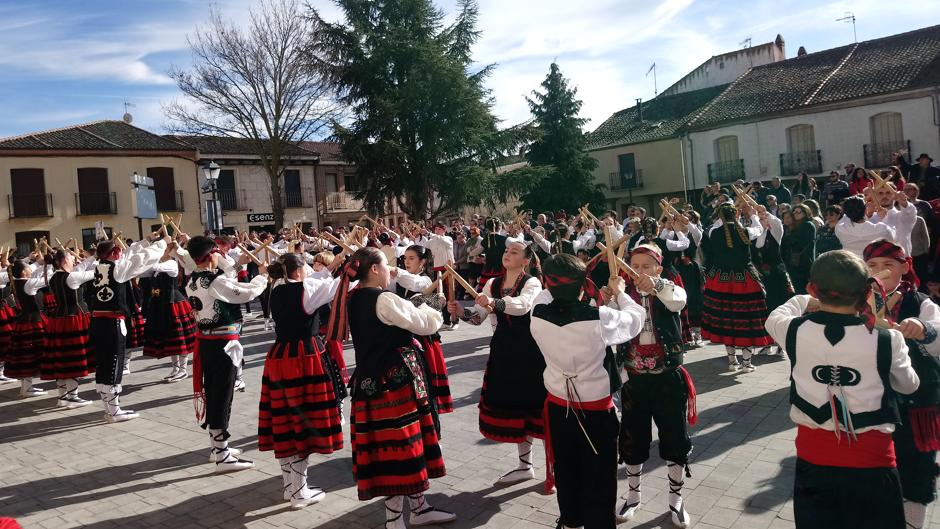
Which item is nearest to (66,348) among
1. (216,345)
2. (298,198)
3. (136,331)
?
(136,331)

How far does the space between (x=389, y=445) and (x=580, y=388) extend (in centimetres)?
123

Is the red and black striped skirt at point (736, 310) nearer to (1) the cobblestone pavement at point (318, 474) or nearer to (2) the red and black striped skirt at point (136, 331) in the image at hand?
(1) the cobblestone pavement at point (318, 474)

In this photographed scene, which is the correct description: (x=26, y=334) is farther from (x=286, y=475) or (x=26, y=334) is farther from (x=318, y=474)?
(x=286, y=475)

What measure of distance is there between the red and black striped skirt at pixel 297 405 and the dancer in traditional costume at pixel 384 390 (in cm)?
87

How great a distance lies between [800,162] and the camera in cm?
2867

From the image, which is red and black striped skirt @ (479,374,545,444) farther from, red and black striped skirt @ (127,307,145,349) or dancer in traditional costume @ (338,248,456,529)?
red and black striped skirt @ (127,307,145,349)

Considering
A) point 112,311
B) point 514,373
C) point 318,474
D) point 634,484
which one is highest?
point 112,311

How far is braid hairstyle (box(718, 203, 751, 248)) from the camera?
7.70m

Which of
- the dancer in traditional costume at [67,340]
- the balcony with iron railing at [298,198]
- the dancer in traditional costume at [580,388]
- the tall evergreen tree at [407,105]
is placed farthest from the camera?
the balcony with iron railing at [298,198]

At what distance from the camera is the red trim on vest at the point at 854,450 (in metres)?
2.76

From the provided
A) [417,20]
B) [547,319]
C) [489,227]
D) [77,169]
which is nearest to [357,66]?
[417,20]

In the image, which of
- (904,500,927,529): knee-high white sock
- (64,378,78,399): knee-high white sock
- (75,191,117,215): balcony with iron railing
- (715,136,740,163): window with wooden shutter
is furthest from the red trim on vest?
(75,191,117,215): balcony with iron railing

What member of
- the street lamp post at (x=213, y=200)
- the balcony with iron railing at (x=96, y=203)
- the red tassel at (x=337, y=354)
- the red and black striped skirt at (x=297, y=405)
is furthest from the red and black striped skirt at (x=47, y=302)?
the balcony with iron railing at (x=96, y=203)

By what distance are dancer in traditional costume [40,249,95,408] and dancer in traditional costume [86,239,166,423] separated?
1.89ft
